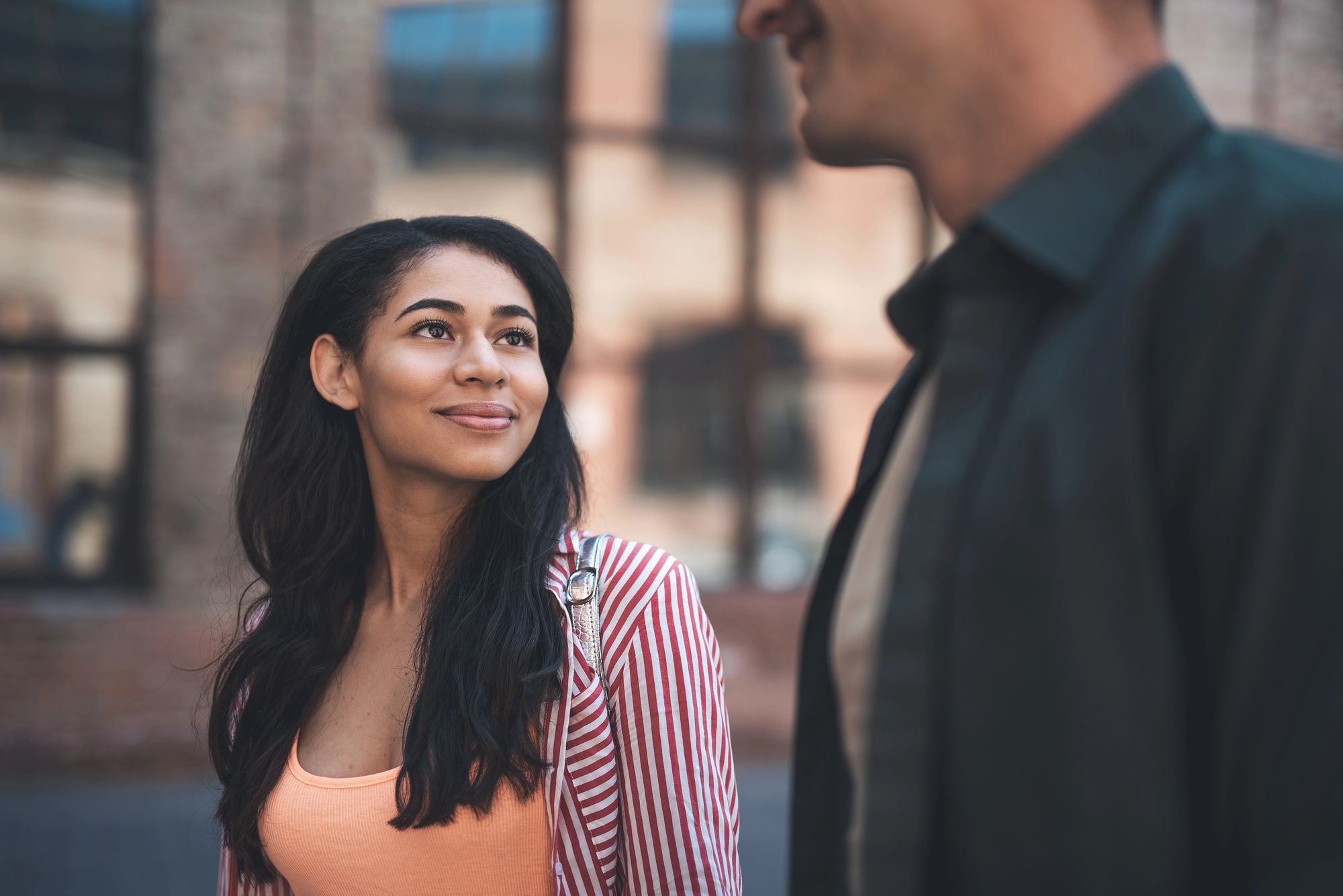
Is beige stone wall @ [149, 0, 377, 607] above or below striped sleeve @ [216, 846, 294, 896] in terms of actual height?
above

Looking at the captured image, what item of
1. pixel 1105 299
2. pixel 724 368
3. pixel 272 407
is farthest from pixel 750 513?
pixel 1105 299

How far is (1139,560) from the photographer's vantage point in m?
0.72

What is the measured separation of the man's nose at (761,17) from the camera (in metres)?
0.96

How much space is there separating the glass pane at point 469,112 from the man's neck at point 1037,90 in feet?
20.4

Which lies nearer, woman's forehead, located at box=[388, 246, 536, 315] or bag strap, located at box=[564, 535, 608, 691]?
bag strap, located at box=[564, 535, 608, 691]

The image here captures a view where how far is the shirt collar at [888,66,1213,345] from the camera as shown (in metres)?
0.81

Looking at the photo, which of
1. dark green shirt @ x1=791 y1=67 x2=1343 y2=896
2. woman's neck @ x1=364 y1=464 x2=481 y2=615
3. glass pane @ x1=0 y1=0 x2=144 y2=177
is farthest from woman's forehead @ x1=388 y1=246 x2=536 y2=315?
glass pane @ x1=0 y1=0 x2=144 y2=177

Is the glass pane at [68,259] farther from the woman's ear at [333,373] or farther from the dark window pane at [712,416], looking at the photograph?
the woman's ear at [333,373]

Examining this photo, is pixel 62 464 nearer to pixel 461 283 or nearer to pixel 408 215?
pixel 408 215

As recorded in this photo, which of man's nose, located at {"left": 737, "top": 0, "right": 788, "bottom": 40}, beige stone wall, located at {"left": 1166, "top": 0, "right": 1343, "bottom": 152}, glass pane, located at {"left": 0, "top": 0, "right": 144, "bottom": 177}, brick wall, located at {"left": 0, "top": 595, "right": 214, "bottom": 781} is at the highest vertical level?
beige stone wall, located at {"left": 1166, "top": 0, "right": 1343, "bottom": 152}

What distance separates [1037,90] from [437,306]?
1349 millimetres

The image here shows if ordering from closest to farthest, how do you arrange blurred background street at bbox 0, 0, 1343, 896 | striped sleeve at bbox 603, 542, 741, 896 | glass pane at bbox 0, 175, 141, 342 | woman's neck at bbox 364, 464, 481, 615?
striped sleeve at bbox 603, 542, 741, 896
woman's neck at bbox 364, 464, 481, 615
blurred background street at bbox 0, 0, 1343, 896
glass pane at bbox 0, 175, 141, 342

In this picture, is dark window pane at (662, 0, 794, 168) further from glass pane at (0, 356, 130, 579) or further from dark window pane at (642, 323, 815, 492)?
glass pane at (0, 356, 130, 579)

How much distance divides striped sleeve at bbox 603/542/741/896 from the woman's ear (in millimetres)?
731
